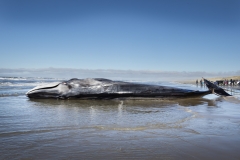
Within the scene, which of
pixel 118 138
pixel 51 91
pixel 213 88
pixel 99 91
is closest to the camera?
pixel 118 138

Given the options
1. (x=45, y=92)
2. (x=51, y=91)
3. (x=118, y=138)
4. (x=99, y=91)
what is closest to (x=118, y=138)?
(x=118, y=138)

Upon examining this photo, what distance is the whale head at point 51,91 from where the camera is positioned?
8805mm

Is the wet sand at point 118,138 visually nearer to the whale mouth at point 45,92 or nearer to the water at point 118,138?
the water at point 118,138

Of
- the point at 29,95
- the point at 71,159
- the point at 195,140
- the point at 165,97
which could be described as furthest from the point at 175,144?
the point at 29,95

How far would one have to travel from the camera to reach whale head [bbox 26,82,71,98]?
8.80 m

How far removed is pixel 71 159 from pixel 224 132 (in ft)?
8.83

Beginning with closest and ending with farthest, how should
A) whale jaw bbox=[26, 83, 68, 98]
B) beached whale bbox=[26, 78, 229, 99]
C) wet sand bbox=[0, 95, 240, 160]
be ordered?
1. wet sand bbox=[0, 95, 240, 160]
2. beached whale bbox=[26, 78, 229, 99]
3. whale jaw bbox=[26, 83, 68, 98]

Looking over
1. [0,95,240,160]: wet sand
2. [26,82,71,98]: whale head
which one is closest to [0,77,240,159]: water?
[0,95,240,160]: wet sand

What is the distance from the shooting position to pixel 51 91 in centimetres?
888

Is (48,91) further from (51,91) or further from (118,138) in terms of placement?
(118,138)

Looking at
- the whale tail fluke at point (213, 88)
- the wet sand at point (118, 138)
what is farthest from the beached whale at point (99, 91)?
the wet sand at point (118, 138)

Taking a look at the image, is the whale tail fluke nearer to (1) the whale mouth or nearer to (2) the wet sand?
(2) the wet sand

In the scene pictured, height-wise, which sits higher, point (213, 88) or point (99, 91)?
point (213, 88)

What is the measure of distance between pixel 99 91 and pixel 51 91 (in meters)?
2.04
